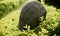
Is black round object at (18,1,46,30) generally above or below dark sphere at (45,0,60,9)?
below

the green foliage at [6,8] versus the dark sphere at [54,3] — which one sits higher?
the dark sphere at [54,3]

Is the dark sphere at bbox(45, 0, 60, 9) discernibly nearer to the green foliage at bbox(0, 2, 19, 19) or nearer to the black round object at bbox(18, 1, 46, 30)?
the green foliage at bbox(0, 2, 19, 19)

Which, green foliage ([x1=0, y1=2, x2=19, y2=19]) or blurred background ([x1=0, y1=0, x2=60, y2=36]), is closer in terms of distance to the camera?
blurred background ([x1=0, y1=0, x2=60, y2=36])

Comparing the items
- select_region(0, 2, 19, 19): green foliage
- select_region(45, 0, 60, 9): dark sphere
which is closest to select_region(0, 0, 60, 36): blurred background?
select_region(0, 2, 19, 19): green foliage

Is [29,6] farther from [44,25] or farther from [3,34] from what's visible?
[3,34]

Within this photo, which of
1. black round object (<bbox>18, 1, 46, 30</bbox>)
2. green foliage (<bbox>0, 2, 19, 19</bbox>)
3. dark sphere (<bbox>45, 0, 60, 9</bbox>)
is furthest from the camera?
green foliage (<bbox>0, 2, 19, 19</bbox>)

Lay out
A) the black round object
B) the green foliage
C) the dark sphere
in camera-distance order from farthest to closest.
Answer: the green foliage
the dark sphere
the black round object

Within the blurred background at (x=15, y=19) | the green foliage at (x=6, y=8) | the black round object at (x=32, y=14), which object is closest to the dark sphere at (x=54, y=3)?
the blurred background at (x=15, y=19)

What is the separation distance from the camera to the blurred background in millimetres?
5672

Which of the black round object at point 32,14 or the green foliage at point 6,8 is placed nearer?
the black round object at point 32,14

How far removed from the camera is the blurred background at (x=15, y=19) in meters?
5.67

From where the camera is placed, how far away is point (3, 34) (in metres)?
5.66

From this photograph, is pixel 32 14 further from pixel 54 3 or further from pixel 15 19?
pixel 54 3

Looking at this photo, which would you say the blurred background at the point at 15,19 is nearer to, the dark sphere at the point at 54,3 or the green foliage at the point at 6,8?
the green foliage at the point at 6,8
